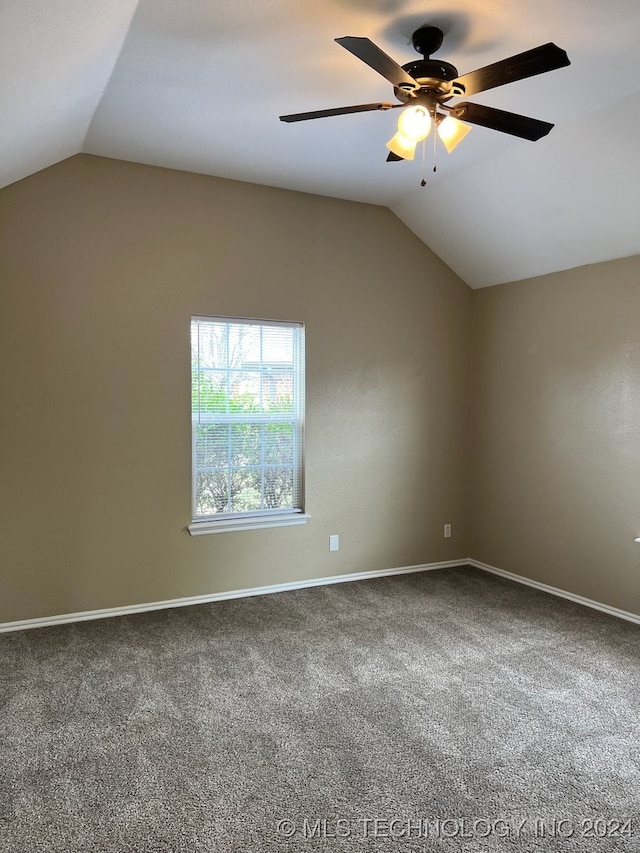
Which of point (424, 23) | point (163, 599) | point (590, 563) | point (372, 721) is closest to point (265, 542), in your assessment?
point (163, 599)

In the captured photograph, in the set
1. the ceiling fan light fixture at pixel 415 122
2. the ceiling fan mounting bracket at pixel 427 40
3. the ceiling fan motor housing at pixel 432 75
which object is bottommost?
the ceiling fan light fixture at pixel 415 122

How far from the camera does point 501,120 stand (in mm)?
2439

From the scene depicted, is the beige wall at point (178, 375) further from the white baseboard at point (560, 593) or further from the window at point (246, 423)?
the white baseboard at point (560, 593)

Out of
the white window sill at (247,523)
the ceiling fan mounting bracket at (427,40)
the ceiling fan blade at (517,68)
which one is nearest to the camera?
the ceiling fan blade at (517,68)

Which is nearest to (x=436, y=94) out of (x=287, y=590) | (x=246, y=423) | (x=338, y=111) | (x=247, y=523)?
(x=338, y=111)

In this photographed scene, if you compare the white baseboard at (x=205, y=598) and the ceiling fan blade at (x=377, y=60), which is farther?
the white baseboard at (x=205, y=598)

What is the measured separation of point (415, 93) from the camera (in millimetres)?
2420

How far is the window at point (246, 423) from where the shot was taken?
14.1 ft

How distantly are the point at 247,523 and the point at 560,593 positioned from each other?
2.30 meters

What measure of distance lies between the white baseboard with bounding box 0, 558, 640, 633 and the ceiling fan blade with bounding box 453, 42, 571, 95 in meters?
3.29

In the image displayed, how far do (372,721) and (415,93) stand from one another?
2627 millimetres

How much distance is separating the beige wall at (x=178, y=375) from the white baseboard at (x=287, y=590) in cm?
5

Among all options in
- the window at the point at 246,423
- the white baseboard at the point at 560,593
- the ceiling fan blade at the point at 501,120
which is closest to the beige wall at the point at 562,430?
the white baseboard at the point at 560,593

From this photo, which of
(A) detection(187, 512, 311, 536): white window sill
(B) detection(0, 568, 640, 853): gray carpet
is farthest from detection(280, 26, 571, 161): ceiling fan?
(A) detection(187, 512, 311, 536): white window sill
